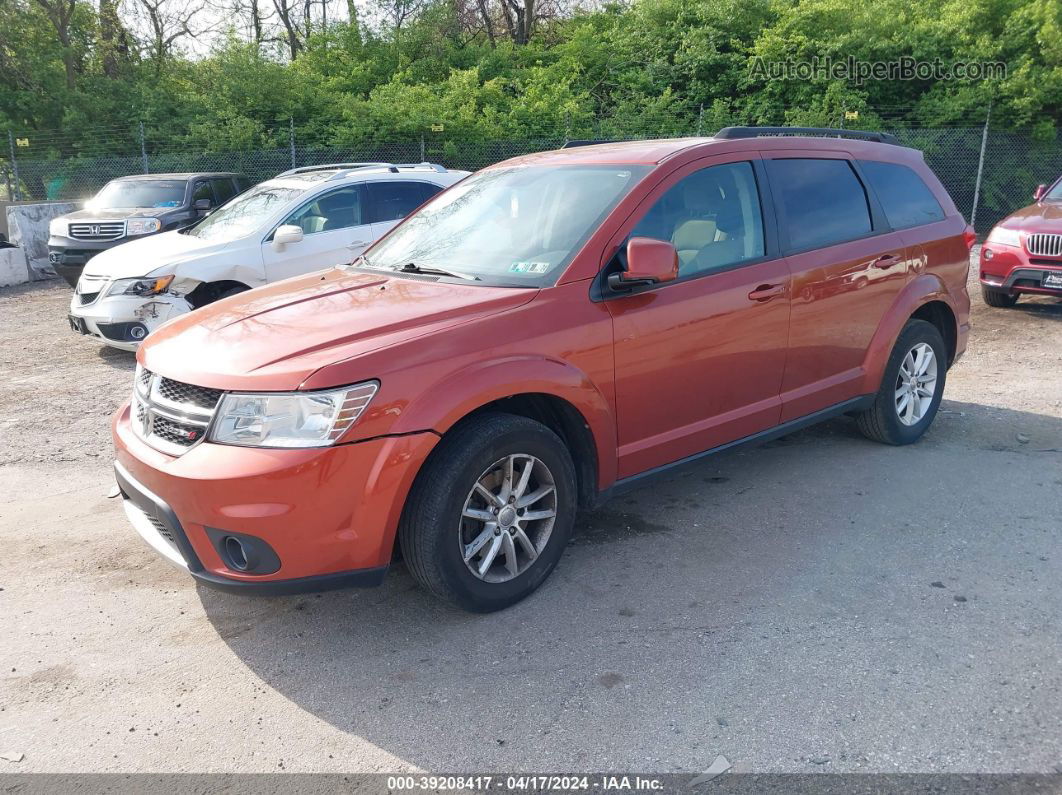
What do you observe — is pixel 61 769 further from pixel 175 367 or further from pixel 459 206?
pixel 459 206

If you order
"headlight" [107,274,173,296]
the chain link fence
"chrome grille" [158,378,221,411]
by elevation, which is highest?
the chain link fence

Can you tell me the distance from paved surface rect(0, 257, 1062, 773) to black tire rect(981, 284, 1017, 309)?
5665 millimetres

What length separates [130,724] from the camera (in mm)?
2910

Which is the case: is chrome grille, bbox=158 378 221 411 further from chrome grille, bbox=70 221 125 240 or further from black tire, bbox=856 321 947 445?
chrome grille, bbox=70 221 125 240

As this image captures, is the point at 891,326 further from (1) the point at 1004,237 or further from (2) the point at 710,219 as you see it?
(1) the point at 1004,237

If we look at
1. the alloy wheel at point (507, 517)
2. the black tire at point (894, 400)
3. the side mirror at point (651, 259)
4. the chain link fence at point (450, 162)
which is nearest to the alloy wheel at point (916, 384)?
the black tire at point (894, 400)

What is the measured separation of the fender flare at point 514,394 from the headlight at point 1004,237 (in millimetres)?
7535

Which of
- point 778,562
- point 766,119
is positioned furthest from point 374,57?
point 778,562

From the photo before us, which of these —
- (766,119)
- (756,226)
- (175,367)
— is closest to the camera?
(175,367)

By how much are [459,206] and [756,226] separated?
5.05ft

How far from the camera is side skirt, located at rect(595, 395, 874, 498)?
3879mm

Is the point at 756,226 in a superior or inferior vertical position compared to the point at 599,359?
superior

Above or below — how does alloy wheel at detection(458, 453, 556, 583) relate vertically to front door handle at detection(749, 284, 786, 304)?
below

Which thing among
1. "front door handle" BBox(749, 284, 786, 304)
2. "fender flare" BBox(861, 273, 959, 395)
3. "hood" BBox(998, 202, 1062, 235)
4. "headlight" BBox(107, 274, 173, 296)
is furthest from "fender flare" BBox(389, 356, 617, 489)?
"hood" BBox(998, 202, 1062, 235)
